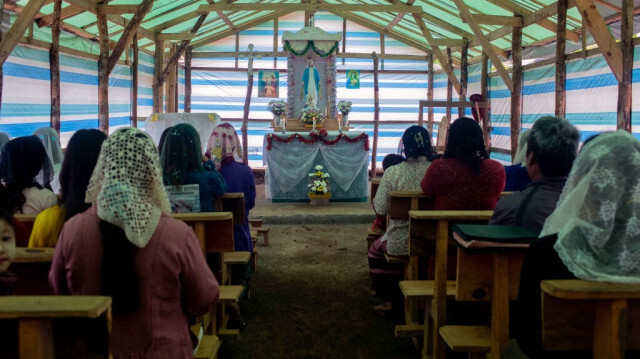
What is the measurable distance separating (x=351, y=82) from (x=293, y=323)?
31.3 ft

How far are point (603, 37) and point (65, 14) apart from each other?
6.60 metres

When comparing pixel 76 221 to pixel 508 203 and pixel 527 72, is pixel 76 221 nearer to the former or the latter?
pixel 508 203

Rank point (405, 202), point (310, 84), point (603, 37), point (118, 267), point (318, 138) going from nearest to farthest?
point (118, 267) → point (405, 202) → point (603, 37) → point (318, 138) → point (310, 84)

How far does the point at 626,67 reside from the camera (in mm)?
5539

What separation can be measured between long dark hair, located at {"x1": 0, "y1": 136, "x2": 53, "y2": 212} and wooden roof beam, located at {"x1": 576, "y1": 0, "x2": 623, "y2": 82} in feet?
17.0

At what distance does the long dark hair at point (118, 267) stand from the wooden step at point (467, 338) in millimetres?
1306

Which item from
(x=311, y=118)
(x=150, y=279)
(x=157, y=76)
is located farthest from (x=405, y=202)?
(x=157, y=76)

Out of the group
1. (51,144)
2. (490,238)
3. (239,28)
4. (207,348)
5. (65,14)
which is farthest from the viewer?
(239,28)

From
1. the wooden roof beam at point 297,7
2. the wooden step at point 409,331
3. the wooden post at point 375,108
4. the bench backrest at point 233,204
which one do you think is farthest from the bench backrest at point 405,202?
the wooden post at point 375,108

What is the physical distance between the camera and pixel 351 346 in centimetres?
334

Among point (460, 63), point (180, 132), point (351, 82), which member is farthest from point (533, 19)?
point (180, 132)

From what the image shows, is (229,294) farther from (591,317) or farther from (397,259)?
(591,317)

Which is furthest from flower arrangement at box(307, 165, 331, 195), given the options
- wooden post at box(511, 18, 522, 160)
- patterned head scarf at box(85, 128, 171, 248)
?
patterned head scarf at box(85, 128, 171, 248)

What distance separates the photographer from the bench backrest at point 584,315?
1.42 metres
